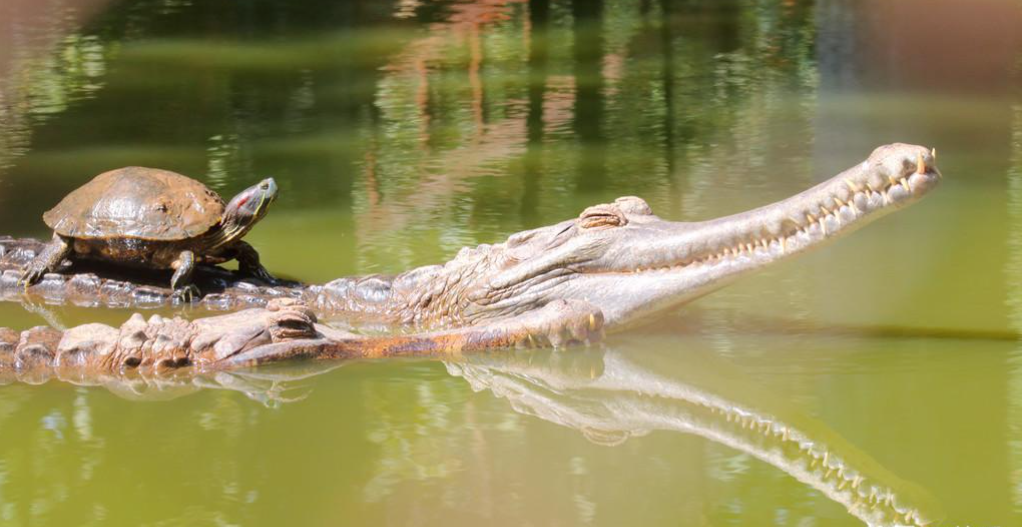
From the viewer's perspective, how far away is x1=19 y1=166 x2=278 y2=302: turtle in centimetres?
693

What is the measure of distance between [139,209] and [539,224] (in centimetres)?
214

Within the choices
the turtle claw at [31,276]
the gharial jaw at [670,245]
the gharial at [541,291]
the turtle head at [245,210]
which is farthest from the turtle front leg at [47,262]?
the gharial jaw at [670,245]

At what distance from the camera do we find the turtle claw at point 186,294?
691 cm

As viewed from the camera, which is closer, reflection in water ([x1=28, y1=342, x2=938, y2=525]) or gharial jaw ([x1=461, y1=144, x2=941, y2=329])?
reflection in water ([x1=28, y1=342, x2=938, y2=525])

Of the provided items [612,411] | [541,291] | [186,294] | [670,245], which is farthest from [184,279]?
[612,411]

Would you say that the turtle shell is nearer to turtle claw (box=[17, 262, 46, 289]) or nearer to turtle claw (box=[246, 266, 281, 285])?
turtle claw (box=[17, 262, 46, 289])

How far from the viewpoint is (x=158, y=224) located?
6906 millimetres

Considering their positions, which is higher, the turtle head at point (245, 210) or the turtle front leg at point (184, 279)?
the turtle head at point (245, 210)

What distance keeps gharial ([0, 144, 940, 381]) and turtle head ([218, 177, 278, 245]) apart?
31.1 inches

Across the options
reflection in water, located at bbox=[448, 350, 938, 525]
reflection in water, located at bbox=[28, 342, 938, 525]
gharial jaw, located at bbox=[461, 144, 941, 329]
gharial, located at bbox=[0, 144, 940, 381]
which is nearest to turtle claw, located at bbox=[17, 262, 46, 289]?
gharial, located at bbox=[0, 144, 940, 381]

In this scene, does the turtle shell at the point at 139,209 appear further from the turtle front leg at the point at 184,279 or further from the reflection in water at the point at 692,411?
the reflection in water at the point at 692,411

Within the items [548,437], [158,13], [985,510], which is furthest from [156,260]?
[158,13]

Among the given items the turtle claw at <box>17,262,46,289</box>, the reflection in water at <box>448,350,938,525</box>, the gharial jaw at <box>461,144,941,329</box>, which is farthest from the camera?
the turtle claw at <box>17,262,46,289</box>

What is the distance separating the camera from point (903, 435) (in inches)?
195
